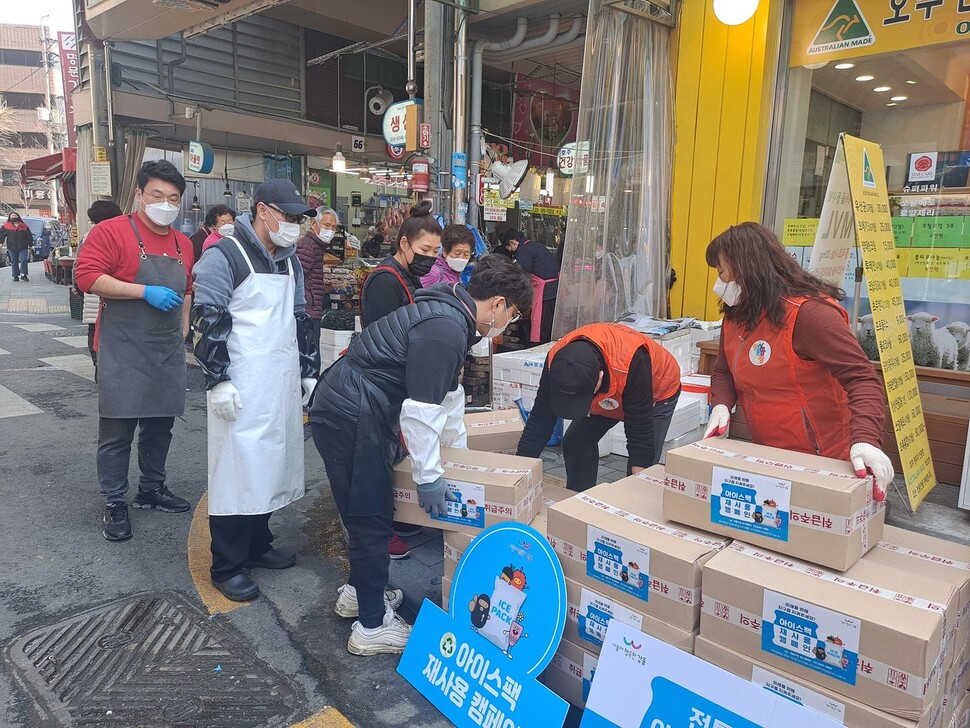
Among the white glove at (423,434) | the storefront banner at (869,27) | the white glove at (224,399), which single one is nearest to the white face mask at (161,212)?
the white glove at (224,399)

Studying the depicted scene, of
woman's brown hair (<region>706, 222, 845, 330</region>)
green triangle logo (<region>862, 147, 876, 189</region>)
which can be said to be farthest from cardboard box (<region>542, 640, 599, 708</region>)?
green triangle logo (<region>862, 147, 876, 189</region>)

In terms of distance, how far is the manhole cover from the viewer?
2.39m

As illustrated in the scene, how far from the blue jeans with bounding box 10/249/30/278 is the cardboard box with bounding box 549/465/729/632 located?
21.7m

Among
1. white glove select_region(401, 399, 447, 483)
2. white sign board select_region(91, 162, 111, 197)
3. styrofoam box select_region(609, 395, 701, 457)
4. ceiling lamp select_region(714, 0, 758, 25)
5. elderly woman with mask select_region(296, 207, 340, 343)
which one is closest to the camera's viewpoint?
white glove select_region(401, 399, 447, 483)

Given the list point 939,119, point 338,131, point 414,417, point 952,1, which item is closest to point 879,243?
point 939,119

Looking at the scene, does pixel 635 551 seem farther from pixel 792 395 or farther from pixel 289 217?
pixel 289 217

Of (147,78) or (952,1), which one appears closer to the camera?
(952,1)

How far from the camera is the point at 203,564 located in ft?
11.5

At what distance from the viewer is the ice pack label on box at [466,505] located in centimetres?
262

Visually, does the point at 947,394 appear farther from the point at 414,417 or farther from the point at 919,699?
the point at 414,417

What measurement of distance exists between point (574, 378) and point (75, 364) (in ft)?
25.1

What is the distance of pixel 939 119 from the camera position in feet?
17.5

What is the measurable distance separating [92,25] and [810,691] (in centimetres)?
1243

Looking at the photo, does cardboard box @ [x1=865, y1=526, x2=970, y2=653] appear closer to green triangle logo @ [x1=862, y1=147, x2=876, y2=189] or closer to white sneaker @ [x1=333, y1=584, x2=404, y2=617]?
white sneaker @ [x1=333, y1=584, x2=404, y2=617]
